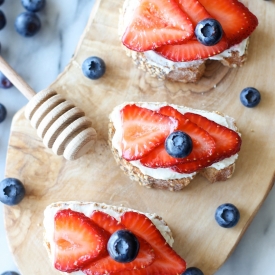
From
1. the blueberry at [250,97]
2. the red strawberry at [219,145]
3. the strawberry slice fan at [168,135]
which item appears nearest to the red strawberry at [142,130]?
the strawberry slice fan at [168,135]

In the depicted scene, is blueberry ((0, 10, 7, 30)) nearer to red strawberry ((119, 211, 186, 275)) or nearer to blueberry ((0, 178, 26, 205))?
blueberry ((0, 178, 26, 205))

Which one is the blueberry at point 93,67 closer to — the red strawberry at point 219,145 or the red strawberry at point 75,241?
the red strawberry at point 219,145

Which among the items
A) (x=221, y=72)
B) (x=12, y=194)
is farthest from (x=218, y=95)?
(x=12, y=194)

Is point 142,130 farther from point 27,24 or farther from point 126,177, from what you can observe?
point 27,24

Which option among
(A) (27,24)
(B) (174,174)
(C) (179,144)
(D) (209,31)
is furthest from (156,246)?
(A) (27,24)

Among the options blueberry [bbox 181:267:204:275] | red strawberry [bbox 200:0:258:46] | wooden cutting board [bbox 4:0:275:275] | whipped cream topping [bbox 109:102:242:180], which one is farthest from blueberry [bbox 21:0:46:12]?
blueberry [bbox 181:267:204:275]

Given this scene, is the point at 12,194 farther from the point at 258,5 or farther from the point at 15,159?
the point at 258,5
